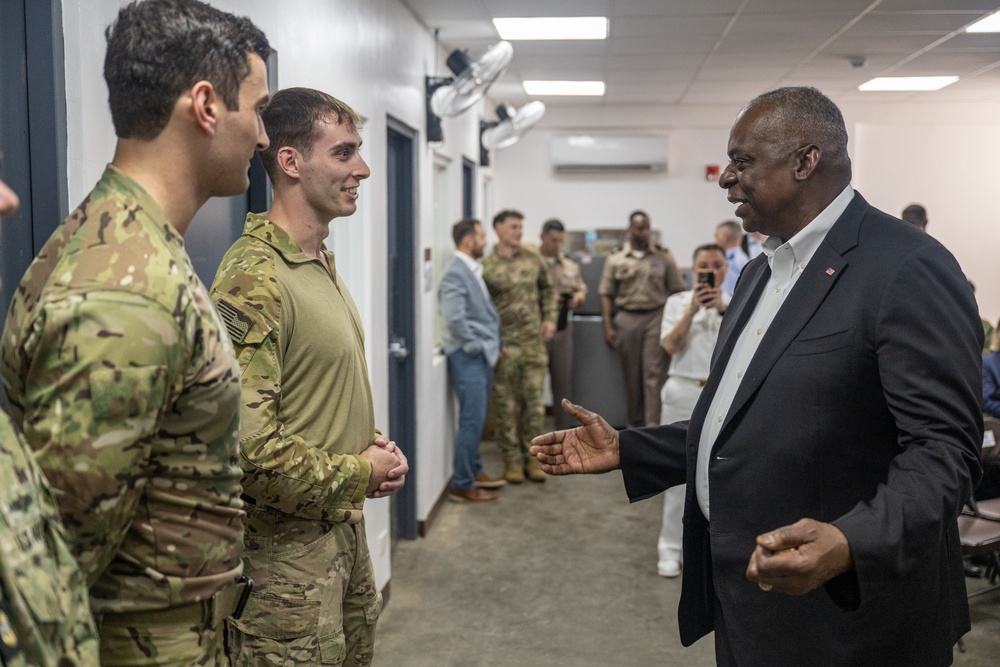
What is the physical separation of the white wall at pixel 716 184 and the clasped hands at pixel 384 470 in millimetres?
7307

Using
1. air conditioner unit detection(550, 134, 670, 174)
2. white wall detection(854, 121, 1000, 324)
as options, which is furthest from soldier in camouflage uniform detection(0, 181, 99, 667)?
white wall detection(854, 121, 1000, 324)

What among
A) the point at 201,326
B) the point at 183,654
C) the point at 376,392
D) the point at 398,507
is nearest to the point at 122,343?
the point at 201,326

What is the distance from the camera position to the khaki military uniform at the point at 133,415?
943 mm

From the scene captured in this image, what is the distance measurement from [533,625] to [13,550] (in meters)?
2.86

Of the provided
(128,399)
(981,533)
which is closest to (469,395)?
(981,533)

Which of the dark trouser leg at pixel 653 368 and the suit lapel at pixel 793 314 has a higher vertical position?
the suit lapel at pixel 793 314

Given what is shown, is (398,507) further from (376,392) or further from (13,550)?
(13,550)

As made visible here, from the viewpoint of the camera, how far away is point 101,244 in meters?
1.00

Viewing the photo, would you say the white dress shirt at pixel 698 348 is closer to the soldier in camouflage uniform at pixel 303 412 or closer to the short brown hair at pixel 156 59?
the soldier in camouflage uniform at pixel 303 412

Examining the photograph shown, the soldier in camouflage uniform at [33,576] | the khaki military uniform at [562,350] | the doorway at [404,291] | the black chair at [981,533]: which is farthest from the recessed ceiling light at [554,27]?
the soldier in camouflage uniform at [33,576]

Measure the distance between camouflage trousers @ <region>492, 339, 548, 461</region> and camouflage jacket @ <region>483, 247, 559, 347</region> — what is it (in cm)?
7

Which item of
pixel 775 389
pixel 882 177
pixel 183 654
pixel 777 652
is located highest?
pixel 882 177

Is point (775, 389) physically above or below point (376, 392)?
above

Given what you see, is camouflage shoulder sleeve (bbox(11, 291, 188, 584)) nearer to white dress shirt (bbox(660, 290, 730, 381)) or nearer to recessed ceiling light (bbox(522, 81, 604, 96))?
white dress shirt (bbox(660, 290, 730, 381))
